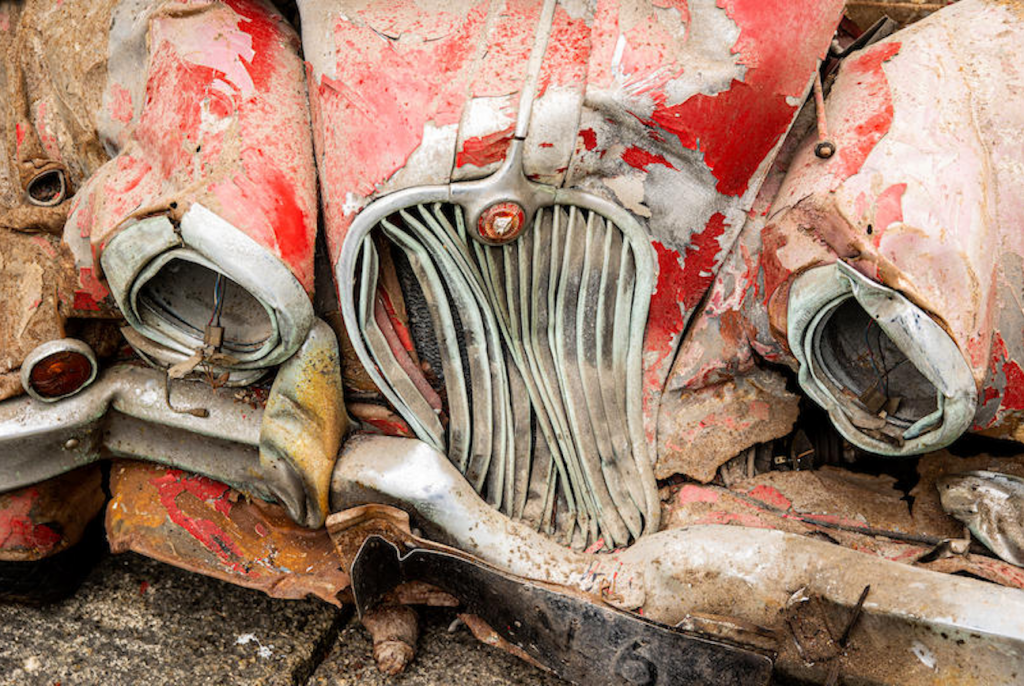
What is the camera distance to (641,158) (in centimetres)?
170

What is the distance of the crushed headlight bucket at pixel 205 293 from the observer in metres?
1.68

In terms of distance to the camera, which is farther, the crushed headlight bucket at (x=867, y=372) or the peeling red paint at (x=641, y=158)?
the peeling red paint at (x=641, y=158)

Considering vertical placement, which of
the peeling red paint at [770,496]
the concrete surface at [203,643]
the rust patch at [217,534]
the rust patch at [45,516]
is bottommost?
the concrete surface at [203,643]

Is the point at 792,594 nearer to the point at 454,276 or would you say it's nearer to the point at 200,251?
the point at 454,276

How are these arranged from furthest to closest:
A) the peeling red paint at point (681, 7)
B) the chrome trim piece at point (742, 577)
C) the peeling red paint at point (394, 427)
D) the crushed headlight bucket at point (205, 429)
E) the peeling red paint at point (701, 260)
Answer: the peeling red paint at point (394, 427), the crushed headlight bucket at point (205, 429), the peeling red paint at point (701, 260), the peeling red paint at point (681, 7), the chrome trim piece at point (742, 577)

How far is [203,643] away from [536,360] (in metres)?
0.87

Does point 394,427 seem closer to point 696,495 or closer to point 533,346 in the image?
point 533,346

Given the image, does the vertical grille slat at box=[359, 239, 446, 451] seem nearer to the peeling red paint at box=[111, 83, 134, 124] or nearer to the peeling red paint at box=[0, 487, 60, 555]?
the peeling red paint at box=[111, 83, 134, 124]

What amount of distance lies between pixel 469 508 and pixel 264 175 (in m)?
0.72

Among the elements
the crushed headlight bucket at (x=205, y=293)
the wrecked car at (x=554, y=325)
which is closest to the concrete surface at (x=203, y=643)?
the wrecked car at (x=554, y=325)

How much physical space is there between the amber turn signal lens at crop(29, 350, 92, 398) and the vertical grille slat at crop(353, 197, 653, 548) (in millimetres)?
570

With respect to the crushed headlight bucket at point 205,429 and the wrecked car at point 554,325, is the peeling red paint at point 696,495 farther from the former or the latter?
the crushed headlight bucket at point 205,429

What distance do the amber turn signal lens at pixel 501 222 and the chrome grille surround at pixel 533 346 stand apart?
0.02 m

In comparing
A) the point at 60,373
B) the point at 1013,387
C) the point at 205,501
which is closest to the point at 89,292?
the point at 60,373
